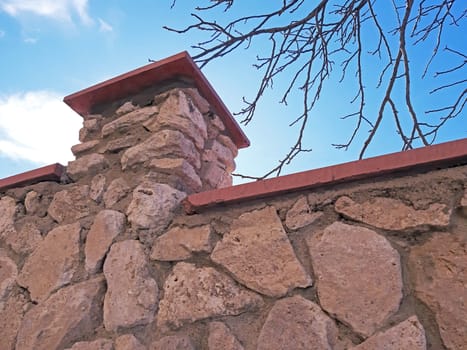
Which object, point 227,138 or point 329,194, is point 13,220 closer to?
point 227,138

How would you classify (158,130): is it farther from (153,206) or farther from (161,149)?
(153,206)

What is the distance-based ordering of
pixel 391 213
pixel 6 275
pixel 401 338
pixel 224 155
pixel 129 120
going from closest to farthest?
pixel 401 338
pixel 391 213
pixel 6 275
pixel 129 120
pixel 224 155

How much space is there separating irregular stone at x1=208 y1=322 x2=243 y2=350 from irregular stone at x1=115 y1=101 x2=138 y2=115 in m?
0.82

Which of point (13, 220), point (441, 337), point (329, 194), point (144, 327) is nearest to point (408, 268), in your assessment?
point (441, 337)

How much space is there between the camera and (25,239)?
Result: 1.27 metres

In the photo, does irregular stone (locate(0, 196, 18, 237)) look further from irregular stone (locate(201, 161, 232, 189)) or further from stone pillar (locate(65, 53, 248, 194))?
irregular stone (locate(201, 161, 232, 189))

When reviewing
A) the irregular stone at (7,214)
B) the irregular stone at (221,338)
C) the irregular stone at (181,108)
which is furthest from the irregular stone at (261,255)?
the irregular stone at (7,214)

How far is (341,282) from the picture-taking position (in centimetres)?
82

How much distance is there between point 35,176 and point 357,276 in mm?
1134

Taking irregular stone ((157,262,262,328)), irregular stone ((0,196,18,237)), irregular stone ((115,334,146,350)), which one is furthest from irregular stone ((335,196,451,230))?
irregular stone ((0,196,18,237))

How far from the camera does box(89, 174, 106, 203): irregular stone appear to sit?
124cm

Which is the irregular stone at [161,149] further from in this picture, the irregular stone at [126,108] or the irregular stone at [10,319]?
the irregular stone at [10,319]

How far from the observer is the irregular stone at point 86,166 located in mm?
1306

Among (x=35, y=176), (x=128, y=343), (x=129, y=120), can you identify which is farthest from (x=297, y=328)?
(x=35, y=176)
